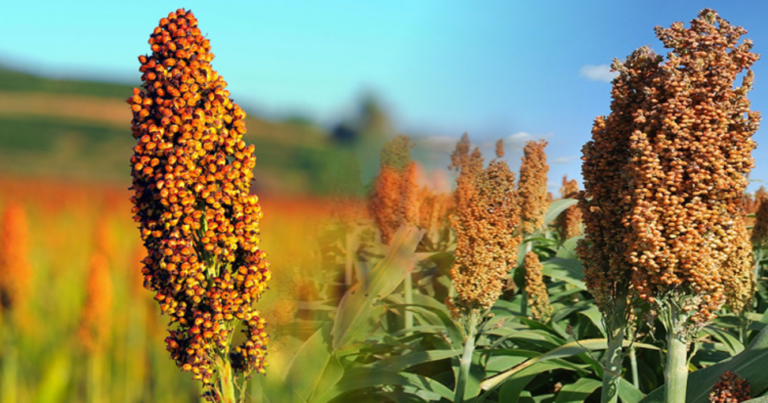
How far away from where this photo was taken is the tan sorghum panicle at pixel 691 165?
1.30m

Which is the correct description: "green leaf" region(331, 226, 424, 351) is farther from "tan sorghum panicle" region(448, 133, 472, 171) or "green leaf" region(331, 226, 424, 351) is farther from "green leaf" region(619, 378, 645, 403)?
"tan sorghum panicle" region(448, 133, 472, 171)

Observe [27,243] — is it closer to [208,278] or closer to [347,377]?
[208,278]

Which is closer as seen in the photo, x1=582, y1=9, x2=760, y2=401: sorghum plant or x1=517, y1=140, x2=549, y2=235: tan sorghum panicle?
x1=582, y1=9, x2=760, y2=401: sorghum plant

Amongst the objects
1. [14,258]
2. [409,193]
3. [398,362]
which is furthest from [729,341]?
[14,258]

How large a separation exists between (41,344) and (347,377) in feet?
3.28

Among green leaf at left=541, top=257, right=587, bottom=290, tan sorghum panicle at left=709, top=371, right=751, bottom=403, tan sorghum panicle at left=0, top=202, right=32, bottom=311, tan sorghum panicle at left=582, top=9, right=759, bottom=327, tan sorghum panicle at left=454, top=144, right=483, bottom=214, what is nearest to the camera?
tan sorghum panicle at left=0, top=202, right=32, bottom=311

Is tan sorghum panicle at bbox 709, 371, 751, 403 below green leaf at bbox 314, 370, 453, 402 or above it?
above

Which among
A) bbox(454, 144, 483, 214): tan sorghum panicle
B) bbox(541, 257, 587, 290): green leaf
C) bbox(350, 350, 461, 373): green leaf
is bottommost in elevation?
bbox(350, 350, 461, 373): green leaf

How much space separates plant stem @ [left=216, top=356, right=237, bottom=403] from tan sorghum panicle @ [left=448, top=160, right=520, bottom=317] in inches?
42.8

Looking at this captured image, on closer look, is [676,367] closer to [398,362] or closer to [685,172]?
[685,172]

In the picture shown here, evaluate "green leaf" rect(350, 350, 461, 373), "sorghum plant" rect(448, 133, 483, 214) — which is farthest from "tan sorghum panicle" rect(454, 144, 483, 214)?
"green leaf" rect(350, 350, 461, 373)

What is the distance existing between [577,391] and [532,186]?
181 cm

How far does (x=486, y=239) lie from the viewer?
2.01 metres

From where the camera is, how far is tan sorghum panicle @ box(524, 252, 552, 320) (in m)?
2.58
